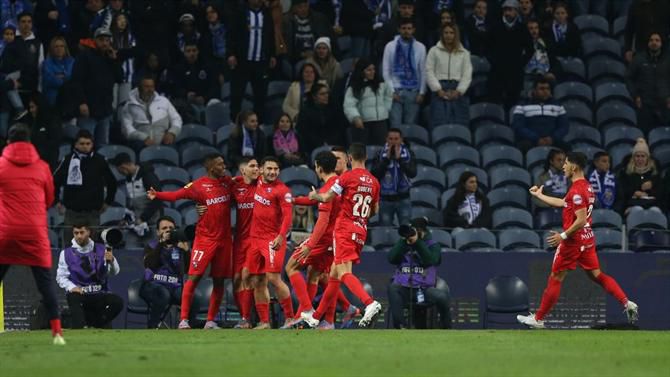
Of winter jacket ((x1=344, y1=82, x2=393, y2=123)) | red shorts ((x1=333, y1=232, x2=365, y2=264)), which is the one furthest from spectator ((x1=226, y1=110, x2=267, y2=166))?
red shorts ((x1=333, y1=232, x2=365, y2=264))

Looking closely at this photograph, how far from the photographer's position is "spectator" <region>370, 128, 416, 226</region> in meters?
23.5

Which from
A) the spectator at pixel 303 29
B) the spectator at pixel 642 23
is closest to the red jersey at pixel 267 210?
the spectator at pixel 303 29

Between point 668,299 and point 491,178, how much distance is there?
11.9 feet

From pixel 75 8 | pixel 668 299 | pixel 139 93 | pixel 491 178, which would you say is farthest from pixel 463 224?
pixel 75 8

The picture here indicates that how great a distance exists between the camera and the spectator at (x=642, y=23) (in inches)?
1070

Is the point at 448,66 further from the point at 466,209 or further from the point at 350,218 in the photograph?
the point at 350,218

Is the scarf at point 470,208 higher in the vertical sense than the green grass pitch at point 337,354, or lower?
higher

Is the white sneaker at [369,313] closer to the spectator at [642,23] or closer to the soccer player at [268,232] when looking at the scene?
the soccer player at [268,232]

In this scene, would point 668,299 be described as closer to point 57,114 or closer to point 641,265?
point 641,265

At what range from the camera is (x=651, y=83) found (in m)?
26.6

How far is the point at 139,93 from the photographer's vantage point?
25422 mm

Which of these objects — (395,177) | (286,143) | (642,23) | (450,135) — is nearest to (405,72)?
(450,135)

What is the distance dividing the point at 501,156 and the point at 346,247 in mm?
7372

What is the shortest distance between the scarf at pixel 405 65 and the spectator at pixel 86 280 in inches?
285
